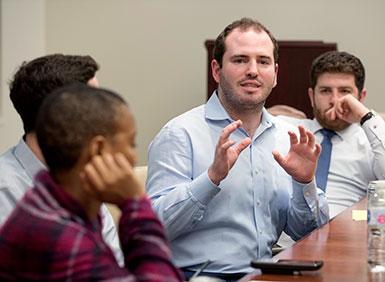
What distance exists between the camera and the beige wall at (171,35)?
259 inches

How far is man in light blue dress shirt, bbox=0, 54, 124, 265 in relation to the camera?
210cm

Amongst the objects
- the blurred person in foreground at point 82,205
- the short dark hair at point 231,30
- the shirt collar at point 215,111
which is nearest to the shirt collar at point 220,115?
the shirt collar at point 215,111

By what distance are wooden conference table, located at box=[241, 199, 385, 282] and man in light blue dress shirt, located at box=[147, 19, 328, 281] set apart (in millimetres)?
137

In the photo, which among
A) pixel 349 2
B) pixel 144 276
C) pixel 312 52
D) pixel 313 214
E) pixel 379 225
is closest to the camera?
pixel 144 276

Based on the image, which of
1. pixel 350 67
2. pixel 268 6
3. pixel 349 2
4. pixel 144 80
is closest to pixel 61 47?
pixel 144 80

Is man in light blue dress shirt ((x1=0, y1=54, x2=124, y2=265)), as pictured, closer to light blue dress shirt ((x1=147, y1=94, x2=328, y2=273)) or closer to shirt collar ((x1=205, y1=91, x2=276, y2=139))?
light blue dress shirt ((x1=147, y1=94, x2=328, y2=273))

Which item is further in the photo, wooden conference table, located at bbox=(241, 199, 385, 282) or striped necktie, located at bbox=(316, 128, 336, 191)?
striped necktie, located at bbox=(316, 128, 336, 191)

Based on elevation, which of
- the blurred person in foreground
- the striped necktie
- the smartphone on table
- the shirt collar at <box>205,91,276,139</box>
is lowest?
the striped necktie

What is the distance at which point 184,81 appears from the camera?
6719 millimetres

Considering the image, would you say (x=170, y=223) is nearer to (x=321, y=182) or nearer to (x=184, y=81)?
(x=321, y=182)

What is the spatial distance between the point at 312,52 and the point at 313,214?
3252 mm

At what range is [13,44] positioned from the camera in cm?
659

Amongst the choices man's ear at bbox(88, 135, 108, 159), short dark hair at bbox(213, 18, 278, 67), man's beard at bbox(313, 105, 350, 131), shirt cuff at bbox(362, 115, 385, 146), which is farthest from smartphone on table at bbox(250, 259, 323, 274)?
man's beard at bbox(313, 105, 350, 131)

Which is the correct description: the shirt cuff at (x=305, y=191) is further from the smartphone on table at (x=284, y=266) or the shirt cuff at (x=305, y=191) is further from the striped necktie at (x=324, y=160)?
the striped necktie at (x=324, y=160)
